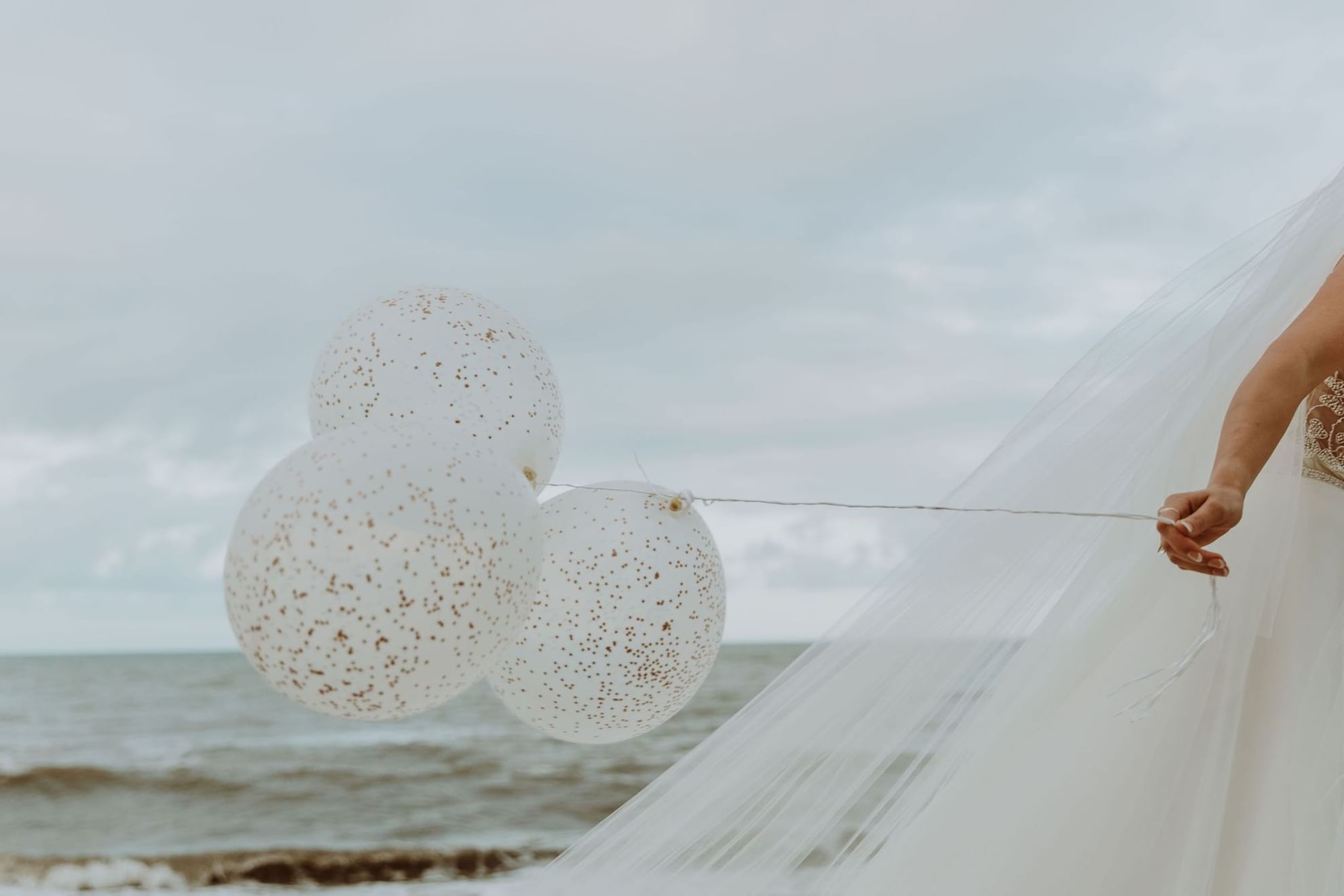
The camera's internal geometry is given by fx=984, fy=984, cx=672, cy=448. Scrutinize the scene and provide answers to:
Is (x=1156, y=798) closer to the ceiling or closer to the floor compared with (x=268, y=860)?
closer to the ceiling

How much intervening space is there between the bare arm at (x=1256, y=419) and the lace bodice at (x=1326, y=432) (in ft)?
0.36

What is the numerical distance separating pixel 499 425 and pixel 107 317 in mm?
17584

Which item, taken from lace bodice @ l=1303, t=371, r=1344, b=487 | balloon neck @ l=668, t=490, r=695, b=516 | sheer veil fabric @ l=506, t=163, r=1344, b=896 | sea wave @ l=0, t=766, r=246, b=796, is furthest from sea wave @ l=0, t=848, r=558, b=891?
lace bodice @ l=1303, t=371, r=1344, b=487

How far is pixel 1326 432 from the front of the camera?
4.84ft

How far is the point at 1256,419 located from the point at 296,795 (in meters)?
9.66

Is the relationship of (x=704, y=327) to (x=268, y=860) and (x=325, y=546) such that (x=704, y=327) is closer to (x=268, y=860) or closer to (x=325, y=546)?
(x=268, y=860)

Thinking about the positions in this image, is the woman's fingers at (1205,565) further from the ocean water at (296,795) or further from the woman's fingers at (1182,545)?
the ocean water at (296,795)

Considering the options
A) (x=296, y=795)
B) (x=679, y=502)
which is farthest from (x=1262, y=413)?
(x=296, y=795)

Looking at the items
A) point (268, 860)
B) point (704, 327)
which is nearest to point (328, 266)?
point (704, 327)

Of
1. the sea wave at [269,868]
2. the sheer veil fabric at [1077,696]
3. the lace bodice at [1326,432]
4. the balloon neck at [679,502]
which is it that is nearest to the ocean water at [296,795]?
the sea wave at [269,868]

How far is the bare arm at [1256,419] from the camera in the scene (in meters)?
1.25

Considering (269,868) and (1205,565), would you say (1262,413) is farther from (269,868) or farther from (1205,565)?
(269,868)

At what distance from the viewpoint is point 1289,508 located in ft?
4.94

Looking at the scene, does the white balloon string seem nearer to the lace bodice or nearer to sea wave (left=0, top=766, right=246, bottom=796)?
the lace bodice
